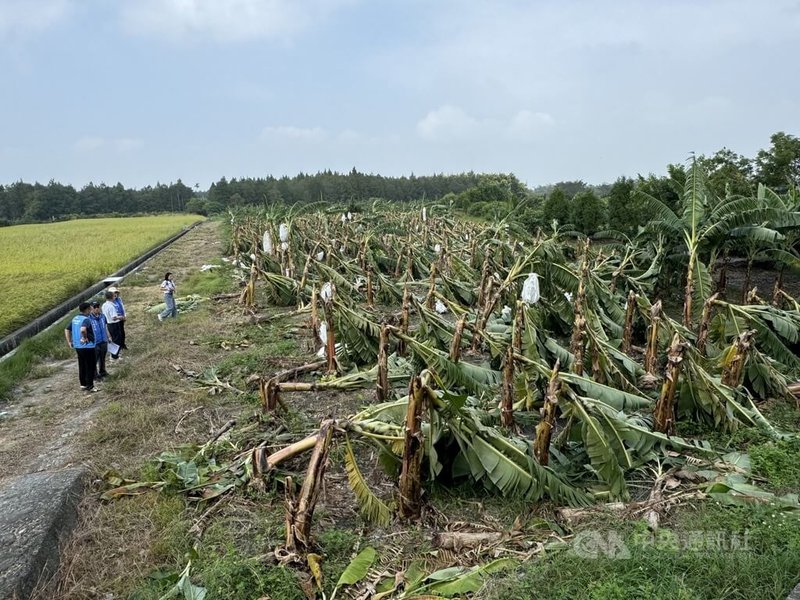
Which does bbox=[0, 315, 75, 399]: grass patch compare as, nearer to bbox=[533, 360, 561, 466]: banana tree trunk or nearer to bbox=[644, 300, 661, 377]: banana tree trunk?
bbox=[533, 360, 561, 466]: banana tree trunk

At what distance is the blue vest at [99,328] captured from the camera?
26.0 feet

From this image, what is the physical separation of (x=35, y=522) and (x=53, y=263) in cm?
2007

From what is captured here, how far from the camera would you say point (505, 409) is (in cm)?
552

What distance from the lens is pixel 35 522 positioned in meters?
4.12

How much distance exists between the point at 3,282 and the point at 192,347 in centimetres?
1111

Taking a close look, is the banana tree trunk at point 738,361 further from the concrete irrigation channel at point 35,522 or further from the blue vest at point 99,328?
the blue vest at point 99,328

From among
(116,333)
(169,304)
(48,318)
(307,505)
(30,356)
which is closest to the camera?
(307,505)

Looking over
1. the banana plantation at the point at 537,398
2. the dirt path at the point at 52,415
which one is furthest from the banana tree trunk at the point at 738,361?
the dirt path at the point at 52,415

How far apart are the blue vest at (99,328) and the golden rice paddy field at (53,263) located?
A: 517 cm

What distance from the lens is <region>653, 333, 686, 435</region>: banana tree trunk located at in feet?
17.2

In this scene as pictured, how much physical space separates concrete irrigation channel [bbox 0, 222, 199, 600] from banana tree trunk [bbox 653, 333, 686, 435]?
5507 mm

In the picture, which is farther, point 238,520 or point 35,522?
point 238,520

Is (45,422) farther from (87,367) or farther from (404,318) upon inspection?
(404,318)

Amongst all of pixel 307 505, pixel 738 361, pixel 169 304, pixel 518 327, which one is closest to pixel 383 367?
pixel 518 327
